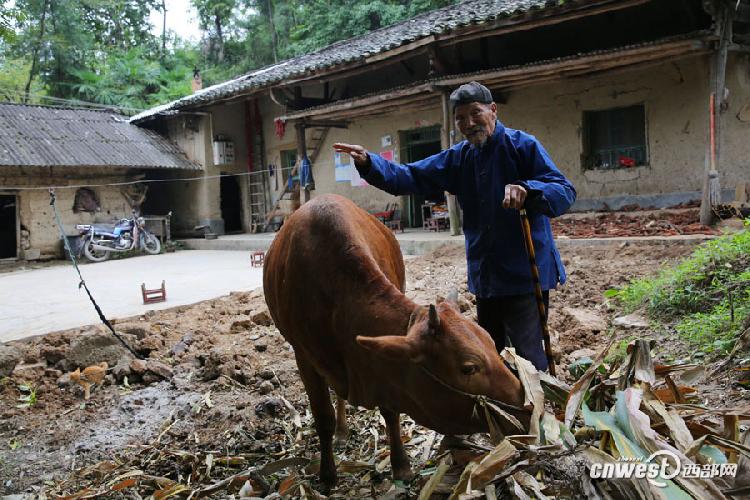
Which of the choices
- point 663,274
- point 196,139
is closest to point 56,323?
point 663,274

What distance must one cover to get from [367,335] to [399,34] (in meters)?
12.5

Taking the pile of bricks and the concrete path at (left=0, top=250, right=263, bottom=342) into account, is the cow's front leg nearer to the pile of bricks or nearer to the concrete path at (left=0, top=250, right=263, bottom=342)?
the concrete path at (left=0, top=250, right=263, bottom=342)

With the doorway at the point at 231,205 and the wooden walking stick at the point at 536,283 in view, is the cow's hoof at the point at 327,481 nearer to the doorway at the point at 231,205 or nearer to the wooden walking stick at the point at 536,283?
the wooden walking stick at the point at 536,283

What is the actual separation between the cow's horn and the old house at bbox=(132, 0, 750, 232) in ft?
26.3

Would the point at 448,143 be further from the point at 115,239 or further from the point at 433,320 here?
the point at 115,239

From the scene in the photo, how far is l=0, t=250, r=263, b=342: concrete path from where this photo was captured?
704cm

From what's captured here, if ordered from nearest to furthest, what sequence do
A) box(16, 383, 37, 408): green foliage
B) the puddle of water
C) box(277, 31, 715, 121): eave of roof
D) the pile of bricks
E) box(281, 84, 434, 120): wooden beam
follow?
the puddle of water, box(16, 383, 37, 408): green foliage, the pile of bricks, box(277, 31, 715, 121): eave of roof, box(281, 84, 434, 120): wooden beam

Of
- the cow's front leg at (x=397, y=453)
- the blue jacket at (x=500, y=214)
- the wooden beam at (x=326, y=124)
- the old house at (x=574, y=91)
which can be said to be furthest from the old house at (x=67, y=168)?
the cow's front leg at (x=397, y=453)

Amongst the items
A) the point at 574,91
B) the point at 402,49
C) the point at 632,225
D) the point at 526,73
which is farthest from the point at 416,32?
the point at 632,225

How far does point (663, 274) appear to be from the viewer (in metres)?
5.89

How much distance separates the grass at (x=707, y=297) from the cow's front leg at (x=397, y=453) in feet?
7.25

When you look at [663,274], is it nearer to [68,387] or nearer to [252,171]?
[68,387]

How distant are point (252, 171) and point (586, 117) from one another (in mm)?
11050

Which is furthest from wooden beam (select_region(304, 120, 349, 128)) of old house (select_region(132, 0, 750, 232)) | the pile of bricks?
the pile of bricks
